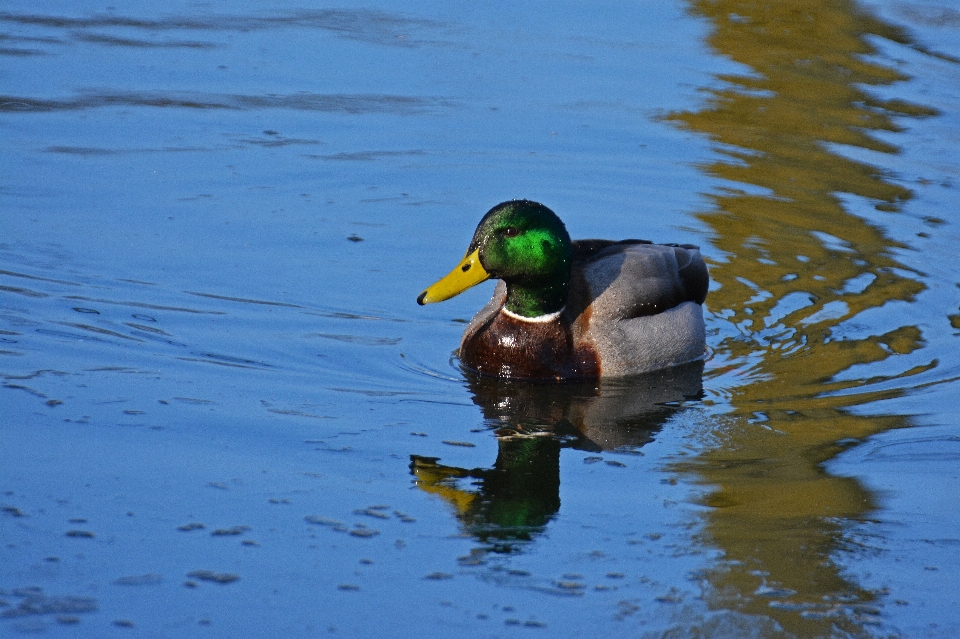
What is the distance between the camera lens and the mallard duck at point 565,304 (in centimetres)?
673

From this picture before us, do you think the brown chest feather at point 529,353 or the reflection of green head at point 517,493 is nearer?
the reflection of green head at point 517,493

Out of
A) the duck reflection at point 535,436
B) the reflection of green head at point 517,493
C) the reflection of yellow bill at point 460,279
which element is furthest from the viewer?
the reflection of yellow bill at point 460,279

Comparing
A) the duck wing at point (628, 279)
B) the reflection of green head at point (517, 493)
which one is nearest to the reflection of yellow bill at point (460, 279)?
the duck wing at point (628, 279)

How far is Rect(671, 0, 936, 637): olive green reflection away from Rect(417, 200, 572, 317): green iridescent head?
104cm


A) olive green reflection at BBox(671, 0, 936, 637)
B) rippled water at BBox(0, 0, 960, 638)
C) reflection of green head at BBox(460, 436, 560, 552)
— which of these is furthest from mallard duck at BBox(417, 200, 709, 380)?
reflection of green head at BBox(460, 436, 560, 552)

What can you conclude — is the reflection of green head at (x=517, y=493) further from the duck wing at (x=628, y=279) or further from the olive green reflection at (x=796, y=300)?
the duck wing at (x=628, y=279)

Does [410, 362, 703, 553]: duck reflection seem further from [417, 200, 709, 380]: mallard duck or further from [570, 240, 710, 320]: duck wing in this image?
[570, 240, 710, 320]: duck wing

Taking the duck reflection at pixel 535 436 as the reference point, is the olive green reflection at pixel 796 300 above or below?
above

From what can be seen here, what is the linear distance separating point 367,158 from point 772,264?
296cm

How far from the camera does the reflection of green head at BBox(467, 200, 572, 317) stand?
6703 millimetres

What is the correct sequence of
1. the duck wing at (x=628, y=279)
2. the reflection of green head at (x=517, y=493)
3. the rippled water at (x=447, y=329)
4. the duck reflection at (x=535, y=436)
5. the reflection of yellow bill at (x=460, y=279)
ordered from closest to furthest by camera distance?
the rippled water at (x=447, y=329), the reflection of green head at (x=517, y=493), the duck reflection at (x=535, y=436), the reflection of yellow bill at (x=460, y=279), the duck wing at (x=628, y=279)

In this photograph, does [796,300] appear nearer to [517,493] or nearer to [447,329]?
[447,329]

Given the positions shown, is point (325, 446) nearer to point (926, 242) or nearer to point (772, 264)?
point (772, 264)

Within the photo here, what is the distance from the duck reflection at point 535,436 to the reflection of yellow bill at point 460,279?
1.47 feet
